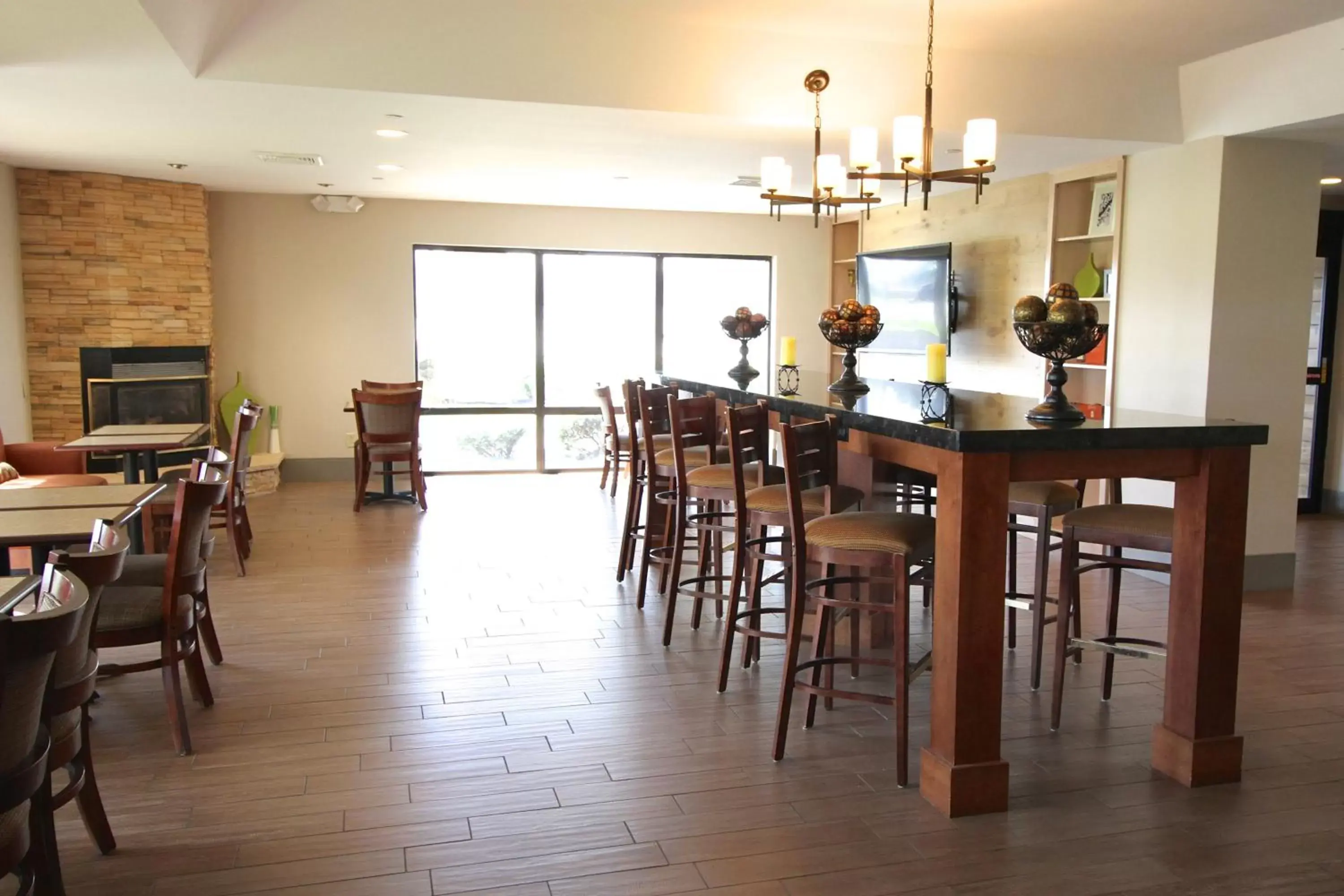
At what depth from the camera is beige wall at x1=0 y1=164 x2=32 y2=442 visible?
6.40 m

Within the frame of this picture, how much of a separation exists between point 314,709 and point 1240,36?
4871 millimetres

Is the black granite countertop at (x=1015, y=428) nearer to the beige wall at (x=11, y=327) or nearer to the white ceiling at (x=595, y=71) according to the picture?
the white ceiling at (x=595, y=71)

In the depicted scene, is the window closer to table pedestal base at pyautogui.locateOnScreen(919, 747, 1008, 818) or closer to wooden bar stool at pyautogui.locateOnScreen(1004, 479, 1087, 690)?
wooden bar stool at pyautogui.locateOnScreen(1004, 479, 1087, 690)

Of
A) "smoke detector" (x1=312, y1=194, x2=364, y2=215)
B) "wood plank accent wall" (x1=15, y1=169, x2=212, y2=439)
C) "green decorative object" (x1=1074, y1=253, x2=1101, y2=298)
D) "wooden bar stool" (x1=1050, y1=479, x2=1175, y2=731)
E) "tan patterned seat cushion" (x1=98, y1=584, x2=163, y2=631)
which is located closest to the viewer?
"tan patterned seat cushion" (x1=98, y1=584, x2=163, y2=631)

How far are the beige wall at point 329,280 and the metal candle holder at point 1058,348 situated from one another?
249 inches

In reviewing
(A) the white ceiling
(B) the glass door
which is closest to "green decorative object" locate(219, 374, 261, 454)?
(A) the white ceiling

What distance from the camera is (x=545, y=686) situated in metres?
3.63

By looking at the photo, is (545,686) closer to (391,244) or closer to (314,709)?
(314,709)

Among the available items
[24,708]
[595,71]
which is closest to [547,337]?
[595,71]

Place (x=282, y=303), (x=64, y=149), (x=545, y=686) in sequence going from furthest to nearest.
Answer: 1. (x=282, y=303)
2. (x=64, y=149)
3. (x=545, y=686)

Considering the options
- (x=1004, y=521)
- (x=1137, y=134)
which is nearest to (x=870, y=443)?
(x=1004, y=521)

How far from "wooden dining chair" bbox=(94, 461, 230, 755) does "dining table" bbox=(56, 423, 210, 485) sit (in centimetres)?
211

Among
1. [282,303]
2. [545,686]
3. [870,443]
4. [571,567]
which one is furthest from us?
[282,303]

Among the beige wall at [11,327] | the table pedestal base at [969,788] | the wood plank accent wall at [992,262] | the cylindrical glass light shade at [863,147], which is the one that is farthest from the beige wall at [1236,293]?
the beige wall at [11,327]
